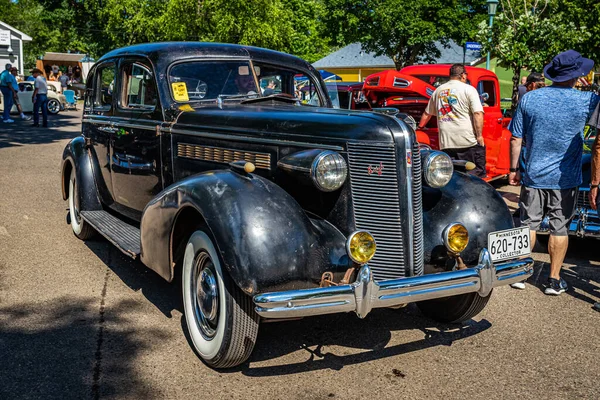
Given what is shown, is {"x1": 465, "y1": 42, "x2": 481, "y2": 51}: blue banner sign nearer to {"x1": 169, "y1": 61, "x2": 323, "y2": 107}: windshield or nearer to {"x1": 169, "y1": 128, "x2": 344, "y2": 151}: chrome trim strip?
{"x1": 169, "y1": 61, "x2": 323, "y2": 107}: windshield

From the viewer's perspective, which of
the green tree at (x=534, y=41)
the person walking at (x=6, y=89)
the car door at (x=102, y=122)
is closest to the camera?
the car door at (x=102, y=122)

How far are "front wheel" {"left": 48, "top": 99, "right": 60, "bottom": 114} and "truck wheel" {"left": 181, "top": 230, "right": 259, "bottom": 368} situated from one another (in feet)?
75.6

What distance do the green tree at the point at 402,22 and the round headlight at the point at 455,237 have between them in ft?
80.1

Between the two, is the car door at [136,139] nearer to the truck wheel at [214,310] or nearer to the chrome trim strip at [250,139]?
the chrome trim strip at [250,139]

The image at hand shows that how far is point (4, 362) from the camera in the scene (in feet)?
11.5

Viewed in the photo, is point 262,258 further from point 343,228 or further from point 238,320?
point 343,228

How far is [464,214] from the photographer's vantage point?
3.90 meters

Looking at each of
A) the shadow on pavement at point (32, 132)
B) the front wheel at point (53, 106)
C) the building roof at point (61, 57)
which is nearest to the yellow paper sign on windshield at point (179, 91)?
the shadow on pavement at point (32, 132)

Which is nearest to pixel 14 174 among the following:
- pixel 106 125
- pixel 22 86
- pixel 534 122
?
pixel 106 125

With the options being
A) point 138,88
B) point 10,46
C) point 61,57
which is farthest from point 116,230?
point 61,57

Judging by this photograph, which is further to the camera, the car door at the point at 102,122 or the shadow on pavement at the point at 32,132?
the shadow on pavement at the point at 32,132

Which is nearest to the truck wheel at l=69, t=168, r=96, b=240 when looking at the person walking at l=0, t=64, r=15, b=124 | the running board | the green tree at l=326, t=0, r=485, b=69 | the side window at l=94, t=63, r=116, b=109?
the running board

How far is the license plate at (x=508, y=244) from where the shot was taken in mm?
3611

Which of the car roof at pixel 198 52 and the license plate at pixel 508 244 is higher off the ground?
the car roof at pixel 198 52
